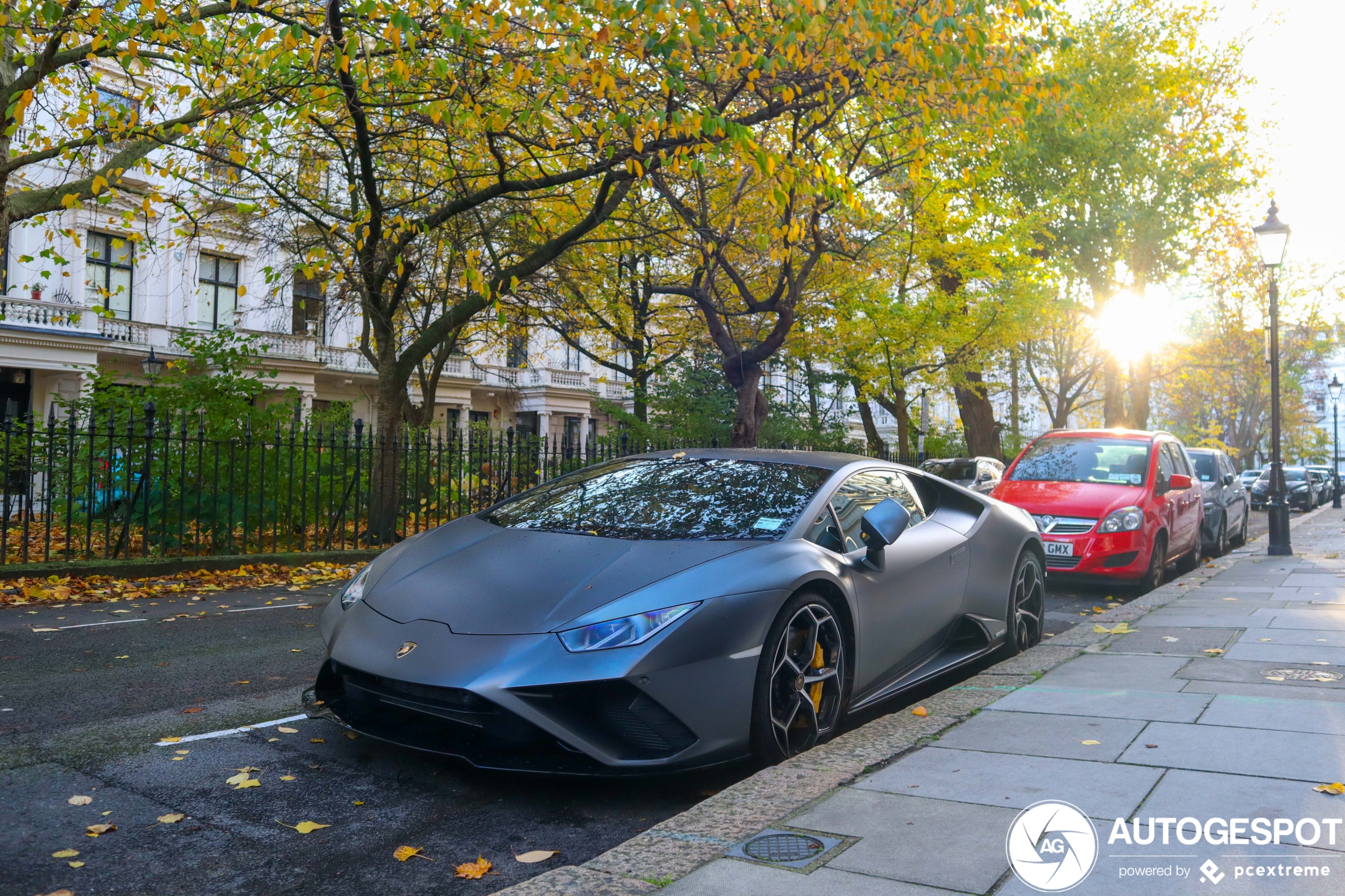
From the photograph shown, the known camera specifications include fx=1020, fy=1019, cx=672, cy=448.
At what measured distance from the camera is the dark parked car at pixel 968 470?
17891 mm

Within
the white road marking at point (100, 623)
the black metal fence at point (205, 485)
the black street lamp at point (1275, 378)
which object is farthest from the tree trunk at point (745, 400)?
the white road marking at point (100, 623)

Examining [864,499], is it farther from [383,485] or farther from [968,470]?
[968,470]

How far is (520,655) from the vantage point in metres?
3.53

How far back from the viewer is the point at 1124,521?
10.2 metres

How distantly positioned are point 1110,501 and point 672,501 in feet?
23.6

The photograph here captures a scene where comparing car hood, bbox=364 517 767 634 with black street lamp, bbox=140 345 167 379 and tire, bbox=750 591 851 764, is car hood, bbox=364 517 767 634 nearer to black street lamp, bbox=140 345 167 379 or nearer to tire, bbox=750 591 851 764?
tire, bbox=750 591 851 764

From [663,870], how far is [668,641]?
924 mm

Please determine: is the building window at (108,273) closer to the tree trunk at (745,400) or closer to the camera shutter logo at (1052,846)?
the tree trunk at (745,400)

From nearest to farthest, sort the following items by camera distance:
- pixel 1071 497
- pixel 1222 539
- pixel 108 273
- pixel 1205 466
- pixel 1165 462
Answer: pixel 1071 497, pixel 1165 462, pixel 1222 539, pixel 1205 466, pixel 108 273

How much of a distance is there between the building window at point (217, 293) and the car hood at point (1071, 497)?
2810 centimetres

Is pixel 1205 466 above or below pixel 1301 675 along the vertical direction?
above

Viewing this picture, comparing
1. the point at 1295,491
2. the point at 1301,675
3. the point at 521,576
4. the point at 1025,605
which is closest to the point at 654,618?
the point at 521,576

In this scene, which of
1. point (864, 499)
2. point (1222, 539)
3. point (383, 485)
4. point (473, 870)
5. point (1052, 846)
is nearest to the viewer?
point (1052, 846)

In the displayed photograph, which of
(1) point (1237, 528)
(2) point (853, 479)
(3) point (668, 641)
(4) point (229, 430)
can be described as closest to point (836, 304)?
(1) point (1237, 528)
